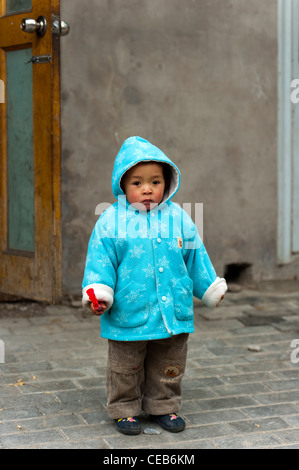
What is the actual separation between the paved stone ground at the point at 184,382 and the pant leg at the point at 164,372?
0.12 metres

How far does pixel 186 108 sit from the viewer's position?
6191mm

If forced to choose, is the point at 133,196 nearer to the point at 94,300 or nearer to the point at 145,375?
the point at 94,300

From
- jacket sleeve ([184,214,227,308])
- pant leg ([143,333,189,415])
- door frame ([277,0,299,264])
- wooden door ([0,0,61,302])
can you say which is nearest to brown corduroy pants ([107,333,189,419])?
pant leg ([143,333,189,415])

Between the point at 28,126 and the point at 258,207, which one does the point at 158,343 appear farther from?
the point at 258,207

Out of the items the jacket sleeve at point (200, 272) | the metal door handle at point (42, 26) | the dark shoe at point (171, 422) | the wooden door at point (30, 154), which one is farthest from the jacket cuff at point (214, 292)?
the metal door handle at point (42, 26)

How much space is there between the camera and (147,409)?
3645 mm

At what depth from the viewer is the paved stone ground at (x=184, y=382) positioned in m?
3.47

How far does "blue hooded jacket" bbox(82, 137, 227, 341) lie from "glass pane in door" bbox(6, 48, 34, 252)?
1930 mm

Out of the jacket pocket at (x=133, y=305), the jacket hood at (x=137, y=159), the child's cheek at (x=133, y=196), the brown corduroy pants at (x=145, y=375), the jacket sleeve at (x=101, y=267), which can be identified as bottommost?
the brown corduroy pants at (x=145, y=375)

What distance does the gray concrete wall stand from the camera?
19.2 ft

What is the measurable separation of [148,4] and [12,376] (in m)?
3.20

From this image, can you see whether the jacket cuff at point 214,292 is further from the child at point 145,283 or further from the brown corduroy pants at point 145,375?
the brown corduroy pants at point 145,375
